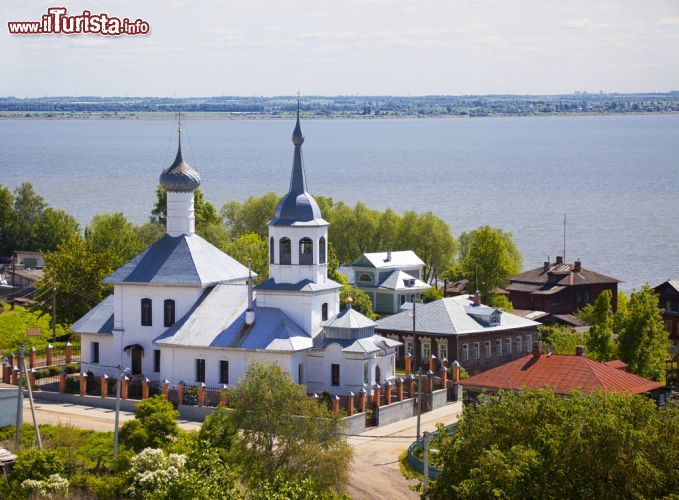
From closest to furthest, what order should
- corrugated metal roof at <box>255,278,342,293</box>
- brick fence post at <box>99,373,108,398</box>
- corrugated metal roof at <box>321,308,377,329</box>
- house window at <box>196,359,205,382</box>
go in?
corrugated metal roof at <box>321,308,377,329</box>
brick fence post at <box>99,373,108,398</box>
house window at <box>196,359,205,382</box>
corrugated metal roof at <box>255,278,342,293</box>

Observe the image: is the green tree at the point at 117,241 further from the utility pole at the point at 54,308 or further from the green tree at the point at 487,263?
the green tree at the point at 487,263

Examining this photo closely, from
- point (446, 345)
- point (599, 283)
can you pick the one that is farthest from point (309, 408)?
point (599, 283)

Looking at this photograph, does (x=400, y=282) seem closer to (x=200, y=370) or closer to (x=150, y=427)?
(x=200, y=370)

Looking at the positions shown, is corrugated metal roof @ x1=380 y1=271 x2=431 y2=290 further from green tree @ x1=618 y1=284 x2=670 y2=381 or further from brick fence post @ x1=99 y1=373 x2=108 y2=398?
brick fence post @ x1=99 y1=373 x2=108 y2=398

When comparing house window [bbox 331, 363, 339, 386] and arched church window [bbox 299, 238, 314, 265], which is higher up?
arched church window [bbox 299, 238, 314, 265]

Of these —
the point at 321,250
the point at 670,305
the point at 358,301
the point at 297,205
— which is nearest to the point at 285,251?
the point at 321,250

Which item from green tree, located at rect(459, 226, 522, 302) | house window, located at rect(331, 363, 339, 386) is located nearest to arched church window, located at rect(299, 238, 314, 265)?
house window, located at rect(331, 363, 339, 386)

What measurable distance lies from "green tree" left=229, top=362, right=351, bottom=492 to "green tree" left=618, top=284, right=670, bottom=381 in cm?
1591

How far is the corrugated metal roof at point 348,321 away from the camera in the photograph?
1832 inches

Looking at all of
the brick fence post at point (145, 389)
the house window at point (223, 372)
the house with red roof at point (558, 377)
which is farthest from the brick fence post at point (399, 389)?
the brick fence post at point (145, 389)

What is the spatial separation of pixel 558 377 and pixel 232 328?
36.8ft

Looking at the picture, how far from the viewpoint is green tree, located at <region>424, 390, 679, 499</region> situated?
2748cm

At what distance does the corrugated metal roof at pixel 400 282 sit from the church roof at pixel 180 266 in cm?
1879

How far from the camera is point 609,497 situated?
27.2 meters
